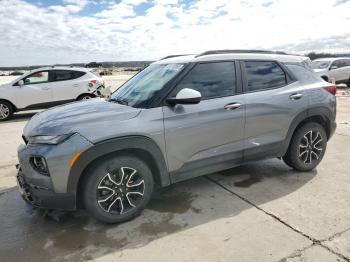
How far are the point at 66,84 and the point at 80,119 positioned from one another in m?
8.25

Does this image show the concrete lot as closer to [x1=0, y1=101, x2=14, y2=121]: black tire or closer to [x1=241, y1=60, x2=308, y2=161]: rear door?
[x1=241, y1=60, x2=308, y2=161]: rear door

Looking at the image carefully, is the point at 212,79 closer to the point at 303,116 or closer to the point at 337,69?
the point at 303,116

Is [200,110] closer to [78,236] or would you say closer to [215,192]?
[215,192]

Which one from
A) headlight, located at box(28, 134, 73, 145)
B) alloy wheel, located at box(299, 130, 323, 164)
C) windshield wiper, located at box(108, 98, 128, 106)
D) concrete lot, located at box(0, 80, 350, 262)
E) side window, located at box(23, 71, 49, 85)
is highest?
side window, located at box(23, 71, 49, 85)

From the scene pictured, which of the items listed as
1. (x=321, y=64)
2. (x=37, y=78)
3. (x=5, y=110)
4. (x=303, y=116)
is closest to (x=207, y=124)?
(x=303, y=116)

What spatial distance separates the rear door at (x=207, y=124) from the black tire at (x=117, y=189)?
0.37m

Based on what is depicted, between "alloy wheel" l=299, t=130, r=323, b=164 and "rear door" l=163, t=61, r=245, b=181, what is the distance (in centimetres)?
117

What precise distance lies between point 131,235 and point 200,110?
60.8 inches

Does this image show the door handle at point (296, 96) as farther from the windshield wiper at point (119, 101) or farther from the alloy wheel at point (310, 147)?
the windshield wiper at point (119, 101)

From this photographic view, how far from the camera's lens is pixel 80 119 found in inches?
131

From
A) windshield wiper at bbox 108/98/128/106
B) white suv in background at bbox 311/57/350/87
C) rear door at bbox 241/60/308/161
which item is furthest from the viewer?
white suv in background at bbox 311/57/350/87

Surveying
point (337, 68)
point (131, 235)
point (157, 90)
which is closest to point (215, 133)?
point (157, 90)

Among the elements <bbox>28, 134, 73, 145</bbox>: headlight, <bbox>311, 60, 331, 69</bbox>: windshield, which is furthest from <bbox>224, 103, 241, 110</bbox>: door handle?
<bbox>311, 60, 331, 69</bbox>: windshield

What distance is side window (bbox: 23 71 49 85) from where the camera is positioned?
35.1 feet
